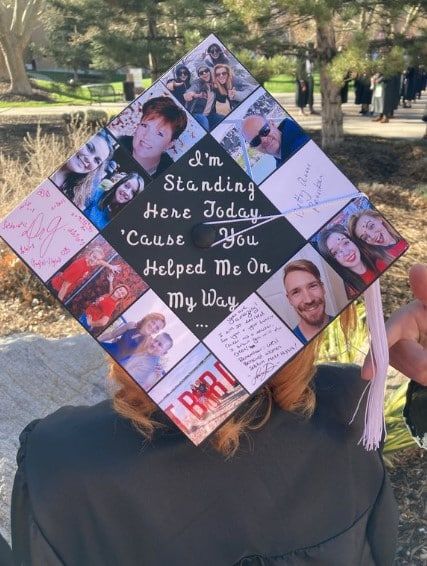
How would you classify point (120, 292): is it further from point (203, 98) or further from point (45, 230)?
point (203, 98)

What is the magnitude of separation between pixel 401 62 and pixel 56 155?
3817mm

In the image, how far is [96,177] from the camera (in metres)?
1.24

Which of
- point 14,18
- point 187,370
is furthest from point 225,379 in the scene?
point 14,18

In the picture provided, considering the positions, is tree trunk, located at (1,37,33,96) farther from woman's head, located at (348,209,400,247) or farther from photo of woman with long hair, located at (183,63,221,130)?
woman's head, located at (348,209,400,247)

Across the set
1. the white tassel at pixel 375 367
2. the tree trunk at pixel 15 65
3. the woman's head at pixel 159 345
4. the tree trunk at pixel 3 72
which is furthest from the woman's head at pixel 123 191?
the tree trunk at pixel 3 72

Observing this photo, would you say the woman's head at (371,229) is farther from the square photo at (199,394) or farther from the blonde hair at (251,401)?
the square photo at (199,394)

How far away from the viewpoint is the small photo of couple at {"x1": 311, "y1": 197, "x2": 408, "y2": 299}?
49.3 inches

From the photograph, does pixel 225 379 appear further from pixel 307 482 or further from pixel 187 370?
pixel 307 482

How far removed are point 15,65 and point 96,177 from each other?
64.3 ft

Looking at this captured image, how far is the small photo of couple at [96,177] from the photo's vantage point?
1.23 m

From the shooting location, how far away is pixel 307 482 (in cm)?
132

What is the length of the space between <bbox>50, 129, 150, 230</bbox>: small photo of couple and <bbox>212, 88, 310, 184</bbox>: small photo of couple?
18 cm

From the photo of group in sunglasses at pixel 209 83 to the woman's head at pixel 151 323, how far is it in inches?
13.6

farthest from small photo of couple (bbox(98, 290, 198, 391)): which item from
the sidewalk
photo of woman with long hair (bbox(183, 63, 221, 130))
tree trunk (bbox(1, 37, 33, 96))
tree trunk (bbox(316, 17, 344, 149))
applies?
tree trunk (bbox(1, 37, 33, 96))
